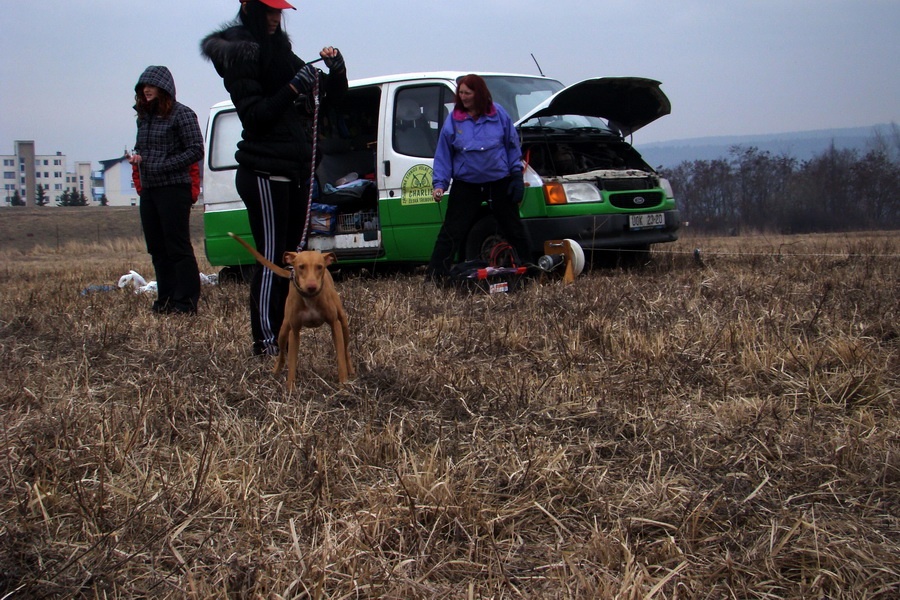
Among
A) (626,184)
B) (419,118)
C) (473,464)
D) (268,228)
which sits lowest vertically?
(473,464)

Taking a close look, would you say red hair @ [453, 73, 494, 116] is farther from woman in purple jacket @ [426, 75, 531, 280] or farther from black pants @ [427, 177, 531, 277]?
black pants @ [427, 177, 531, 277]

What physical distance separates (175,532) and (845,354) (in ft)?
9.04

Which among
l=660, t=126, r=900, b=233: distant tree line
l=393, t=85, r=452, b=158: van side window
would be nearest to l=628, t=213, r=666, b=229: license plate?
l=393, t=85, r=452, b=158: van side window

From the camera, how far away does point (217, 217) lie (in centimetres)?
934

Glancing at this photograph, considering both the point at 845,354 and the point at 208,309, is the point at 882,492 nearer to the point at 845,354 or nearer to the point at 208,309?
the point at 845,354

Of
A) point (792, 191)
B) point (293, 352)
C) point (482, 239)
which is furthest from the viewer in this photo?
point (792, 191)

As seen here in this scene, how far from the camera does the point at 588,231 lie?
736 centimetres

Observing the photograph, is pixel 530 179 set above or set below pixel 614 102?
below

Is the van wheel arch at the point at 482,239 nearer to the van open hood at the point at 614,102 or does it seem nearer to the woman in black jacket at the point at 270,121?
the van open hood at the point at 614,102

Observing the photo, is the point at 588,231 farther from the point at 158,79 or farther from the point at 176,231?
the point at 158,79

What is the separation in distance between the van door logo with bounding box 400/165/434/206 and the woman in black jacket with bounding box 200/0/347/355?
3123mm

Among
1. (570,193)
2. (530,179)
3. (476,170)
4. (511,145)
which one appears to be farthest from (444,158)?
(570,193)

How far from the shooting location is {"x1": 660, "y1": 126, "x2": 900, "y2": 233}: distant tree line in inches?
808

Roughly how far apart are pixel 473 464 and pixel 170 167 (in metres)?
4.57
